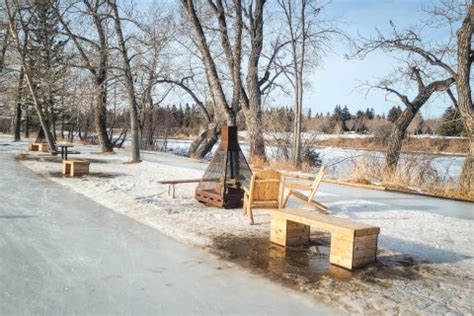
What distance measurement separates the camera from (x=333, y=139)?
111 ft

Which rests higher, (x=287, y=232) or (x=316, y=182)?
(x=316, y=182)

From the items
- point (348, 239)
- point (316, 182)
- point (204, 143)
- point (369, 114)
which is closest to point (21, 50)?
point (204, 143)

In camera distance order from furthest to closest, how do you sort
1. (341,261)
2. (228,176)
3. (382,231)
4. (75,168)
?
(75,168) < (228,176) < (382,231) < (341,261)

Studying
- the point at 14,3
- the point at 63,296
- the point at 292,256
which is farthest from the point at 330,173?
the point at 14,3

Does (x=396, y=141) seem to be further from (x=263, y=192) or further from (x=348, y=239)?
(x=348, y=239)

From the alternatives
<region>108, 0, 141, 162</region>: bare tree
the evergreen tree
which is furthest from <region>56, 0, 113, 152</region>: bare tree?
the evergreen tree

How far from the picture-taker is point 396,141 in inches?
623

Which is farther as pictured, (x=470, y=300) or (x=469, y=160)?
(x=469, y=160)

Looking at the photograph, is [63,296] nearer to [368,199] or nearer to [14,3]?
[368,199]

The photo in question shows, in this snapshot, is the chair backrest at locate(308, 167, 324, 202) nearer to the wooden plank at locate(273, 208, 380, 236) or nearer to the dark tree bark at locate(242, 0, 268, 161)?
the wooden plank at locate(273, 208, 380, 236)

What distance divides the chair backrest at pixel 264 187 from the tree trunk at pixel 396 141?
7.19 m

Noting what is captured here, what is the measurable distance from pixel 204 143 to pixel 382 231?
64.0 ft

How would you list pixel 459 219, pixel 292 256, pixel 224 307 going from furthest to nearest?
pixel 459 219 → pixel 292 256 → pixel 224 307

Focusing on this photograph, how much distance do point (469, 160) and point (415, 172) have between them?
1.71m
